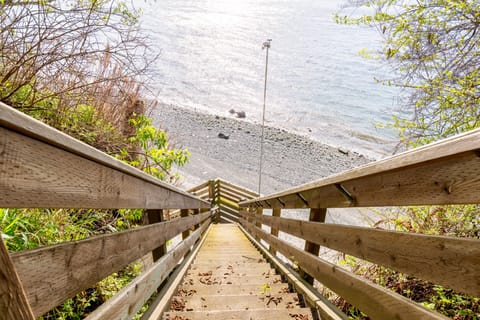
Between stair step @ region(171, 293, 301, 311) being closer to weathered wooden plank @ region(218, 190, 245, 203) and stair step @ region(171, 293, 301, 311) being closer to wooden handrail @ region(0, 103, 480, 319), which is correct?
wooden handrail @ region(0, 103, 480, 319)

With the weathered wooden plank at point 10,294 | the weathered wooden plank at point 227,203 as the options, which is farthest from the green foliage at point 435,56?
the weathered wooden plank at point 227,203

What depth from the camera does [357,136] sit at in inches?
778

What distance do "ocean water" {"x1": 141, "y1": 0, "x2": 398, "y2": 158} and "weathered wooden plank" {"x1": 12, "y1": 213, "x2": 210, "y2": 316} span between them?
1059cm

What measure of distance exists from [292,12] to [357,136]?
1848 inches

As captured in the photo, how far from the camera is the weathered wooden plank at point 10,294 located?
1.76ft

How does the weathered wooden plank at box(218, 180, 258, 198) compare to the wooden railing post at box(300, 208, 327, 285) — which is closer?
the wooden railing post at box(300, 208, 327, 285)

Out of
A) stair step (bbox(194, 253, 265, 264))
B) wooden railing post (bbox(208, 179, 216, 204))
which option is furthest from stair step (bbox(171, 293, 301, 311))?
wooden railing post (bbox(208, 179, 216, 204))

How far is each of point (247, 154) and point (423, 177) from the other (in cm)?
1527

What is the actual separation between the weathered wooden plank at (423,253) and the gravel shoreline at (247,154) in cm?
1140

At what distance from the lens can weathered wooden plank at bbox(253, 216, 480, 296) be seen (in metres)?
0.83

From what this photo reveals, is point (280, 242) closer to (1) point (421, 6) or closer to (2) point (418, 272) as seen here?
(2) point (418, 272)

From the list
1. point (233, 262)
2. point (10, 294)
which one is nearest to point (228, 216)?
point (233, 262)

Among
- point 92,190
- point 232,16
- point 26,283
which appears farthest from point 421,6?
point 232,16

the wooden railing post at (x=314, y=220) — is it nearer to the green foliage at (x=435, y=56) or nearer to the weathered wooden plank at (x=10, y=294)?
the weathered wooden plank at (x=10, y=294)
